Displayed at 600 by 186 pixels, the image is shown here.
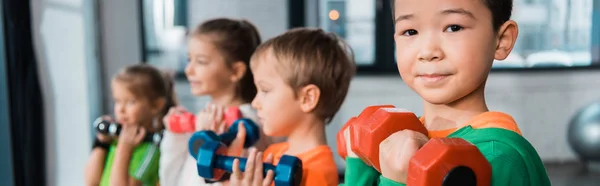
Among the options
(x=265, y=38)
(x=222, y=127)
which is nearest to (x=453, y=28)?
(x=222, y=127)

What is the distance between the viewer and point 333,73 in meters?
1.33

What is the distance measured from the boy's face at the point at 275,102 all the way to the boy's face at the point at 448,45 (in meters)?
0.52

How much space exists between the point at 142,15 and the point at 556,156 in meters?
3.21

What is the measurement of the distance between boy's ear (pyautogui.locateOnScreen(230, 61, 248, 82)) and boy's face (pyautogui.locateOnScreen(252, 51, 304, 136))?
0.40 metres

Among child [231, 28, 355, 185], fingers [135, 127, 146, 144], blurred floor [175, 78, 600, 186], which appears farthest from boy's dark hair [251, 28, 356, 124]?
blurred floor [175, 78, 600, 186]

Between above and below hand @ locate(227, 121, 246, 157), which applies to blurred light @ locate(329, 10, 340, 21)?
above

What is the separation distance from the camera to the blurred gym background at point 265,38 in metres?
2.71

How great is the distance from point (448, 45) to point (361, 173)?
222 mm

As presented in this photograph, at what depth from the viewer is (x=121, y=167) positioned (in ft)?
6.43

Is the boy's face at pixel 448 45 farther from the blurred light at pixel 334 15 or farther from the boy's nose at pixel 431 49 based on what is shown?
the blurred light at pixel 334 15

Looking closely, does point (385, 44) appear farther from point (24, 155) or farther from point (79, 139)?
point (24, 155)

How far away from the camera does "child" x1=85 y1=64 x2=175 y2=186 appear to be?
198 centimetres

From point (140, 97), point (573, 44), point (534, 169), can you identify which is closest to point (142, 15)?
point (140, 97)

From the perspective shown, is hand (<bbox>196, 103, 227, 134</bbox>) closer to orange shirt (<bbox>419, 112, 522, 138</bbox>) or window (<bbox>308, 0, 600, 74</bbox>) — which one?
orange shirt (<bbox>419, 112, 522, 138</bbox>)
